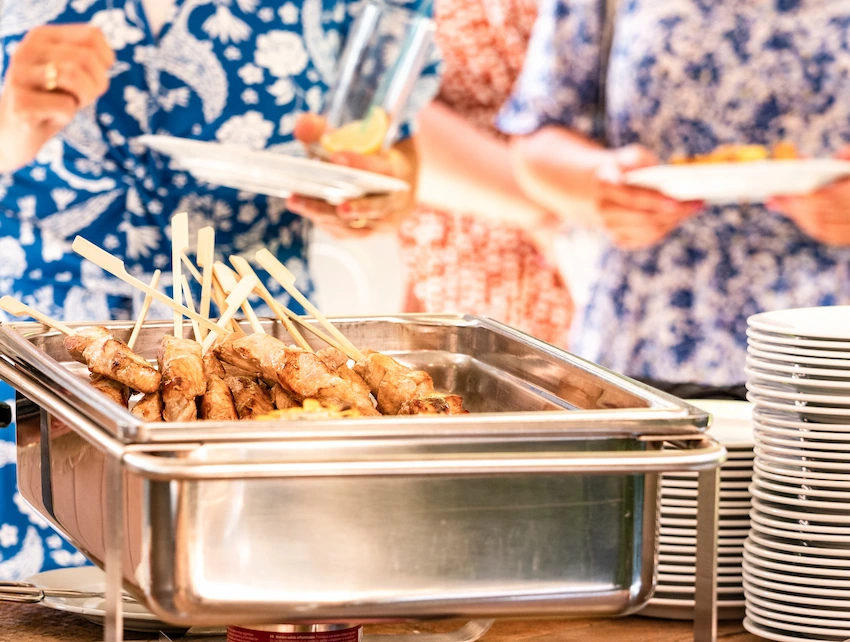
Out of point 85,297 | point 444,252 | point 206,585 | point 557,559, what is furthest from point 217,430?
point 444,252

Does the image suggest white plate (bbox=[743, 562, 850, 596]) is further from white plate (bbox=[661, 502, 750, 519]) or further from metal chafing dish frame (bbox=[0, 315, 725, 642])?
metal chafing dish frame (bbox=[0, 315, 725, 642])

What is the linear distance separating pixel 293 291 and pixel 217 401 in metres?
0.14

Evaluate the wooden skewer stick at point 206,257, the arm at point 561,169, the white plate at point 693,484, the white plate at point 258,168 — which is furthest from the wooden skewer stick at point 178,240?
the arm at point 561,169

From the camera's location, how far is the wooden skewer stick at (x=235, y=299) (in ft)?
3.32

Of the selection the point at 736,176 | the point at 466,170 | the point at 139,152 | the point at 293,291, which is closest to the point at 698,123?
the point at 736,176

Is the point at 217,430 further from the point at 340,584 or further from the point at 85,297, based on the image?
the point at 85,297

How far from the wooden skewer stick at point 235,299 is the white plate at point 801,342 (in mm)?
504

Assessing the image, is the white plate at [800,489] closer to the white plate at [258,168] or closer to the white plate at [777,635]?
the white plate at [777,635]

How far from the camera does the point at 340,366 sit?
1084mm

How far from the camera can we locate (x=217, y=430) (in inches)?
26.1

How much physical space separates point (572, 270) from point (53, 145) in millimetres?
1717

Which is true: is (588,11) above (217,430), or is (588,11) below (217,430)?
above

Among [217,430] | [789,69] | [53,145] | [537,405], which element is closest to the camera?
[217,430]

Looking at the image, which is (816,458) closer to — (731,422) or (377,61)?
(731,422)
